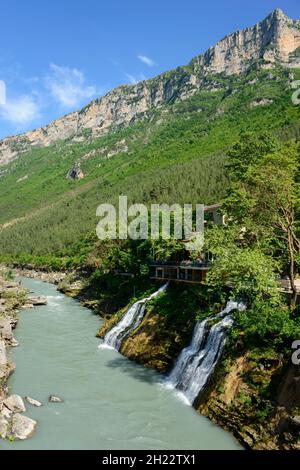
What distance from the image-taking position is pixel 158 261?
5328cm

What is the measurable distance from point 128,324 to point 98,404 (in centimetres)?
1663

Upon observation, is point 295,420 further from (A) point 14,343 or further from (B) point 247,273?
(A) point 14,343

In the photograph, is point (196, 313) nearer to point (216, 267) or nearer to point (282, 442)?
point (216, 267)

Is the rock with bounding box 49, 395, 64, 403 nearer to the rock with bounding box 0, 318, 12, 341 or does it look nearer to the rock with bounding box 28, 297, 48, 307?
the rock with bounding box 0, 318, 12, 341

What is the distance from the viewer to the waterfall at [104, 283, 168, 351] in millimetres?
44969

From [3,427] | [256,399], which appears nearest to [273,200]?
[256,399]

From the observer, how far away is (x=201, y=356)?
3300cm

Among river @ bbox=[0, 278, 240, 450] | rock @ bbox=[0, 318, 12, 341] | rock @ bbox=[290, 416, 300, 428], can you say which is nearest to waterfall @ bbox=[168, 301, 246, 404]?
river @ bbox=[0, 278, 240, 450]

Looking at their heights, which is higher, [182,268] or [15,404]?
A: [182,268]

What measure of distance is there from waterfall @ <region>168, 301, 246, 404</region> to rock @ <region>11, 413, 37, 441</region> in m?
11.6

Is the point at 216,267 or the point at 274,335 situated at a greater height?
the point at 216,267

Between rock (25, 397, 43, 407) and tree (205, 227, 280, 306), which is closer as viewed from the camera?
rock (25, 397, 43, 407)
